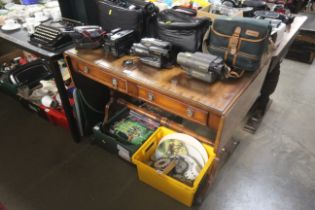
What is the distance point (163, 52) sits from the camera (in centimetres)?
125

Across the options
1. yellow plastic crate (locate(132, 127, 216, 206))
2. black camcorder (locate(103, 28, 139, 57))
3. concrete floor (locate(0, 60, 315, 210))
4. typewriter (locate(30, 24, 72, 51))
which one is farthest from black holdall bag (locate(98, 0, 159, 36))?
concrete floor (locate(0, 60, 315, 210))

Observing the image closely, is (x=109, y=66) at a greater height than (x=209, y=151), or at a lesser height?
greater

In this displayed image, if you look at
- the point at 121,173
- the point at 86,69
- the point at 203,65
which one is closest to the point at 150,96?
the point at 203,65

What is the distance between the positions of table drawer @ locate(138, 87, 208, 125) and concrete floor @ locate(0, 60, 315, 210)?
2.24ft

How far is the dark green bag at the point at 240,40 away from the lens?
1.09 metres

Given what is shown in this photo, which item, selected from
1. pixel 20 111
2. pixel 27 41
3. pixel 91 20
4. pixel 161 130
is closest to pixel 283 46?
pixel 161 130

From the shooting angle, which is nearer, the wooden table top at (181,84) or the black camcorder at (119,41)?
the wooden table top at (181,84)

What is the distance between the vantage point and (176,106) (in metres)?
1.20

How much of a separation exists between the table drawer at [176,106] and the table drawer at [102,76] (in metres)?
0.13

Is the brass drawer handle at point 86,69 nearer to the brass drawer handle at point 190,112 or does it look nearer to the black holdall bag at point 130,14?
the black holdall bag at point 130,14

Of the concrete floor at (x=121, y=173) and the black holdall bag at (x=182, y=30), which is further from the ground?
the black holdall bag at (x=182, y=30)

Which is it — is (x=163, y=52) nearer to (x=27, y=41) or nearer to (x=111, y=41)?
(x=111, y=41)

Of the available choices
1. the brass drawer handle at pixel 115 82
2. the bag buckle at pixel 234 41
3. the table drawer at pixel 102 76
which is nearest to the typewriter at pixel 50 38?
the table drawer at pixel 102 76

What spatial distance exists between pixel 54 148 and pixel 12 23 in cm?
100
